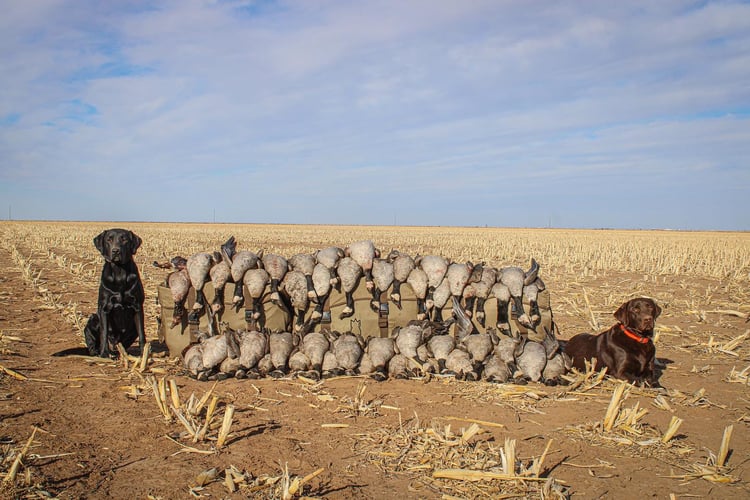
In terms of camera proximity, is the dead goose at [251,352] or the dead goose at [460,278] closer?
the dead goose at [251,352]

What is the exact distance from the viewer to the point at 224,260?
265 inches

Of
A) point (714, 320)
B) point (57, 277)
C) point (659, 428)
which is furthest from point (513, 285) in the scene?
point (57, 277)

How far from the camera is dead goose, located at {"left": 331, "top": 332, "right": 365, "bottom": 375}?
6.16 meters

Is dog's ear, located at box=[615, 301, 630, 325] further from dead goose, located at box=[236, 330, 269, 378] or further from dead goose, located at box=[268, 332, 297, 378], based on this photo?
dead goose, located at box=[236, 330, 269, 378]

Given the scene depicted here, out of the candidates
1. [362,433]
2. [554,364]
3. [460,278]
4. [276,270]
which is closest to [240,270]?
[276,270]

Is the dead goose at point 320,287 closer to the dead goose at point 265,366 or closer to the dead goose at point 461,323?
the dead goose at point 265,366

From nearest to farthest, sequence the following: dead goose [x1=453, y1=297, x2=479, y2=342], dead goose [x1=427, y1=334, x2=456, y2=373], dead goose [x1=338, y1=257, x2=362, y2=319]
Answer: dead goose [x1=427, y1=334, x2=456, y2=373]
dead goose [x1=453, y1=297, x2=479, y2=342]
dead goose [x1=338, y1=257, x2=362, y2=319]

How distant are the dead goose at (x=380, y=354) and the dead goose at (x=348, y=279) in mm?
554

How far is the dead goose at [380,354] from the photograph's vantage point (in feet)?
20.1

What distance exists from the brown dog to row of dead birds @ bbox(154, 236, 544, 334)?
36.0 inches

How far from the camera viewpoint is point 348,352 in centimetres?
618

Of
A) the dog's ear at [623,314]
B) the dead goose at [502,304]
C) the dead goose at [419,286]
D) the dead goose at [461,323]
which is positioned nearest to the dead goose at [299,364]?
the dead goose at [419,286]

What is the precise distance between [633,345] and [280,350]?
3.94m

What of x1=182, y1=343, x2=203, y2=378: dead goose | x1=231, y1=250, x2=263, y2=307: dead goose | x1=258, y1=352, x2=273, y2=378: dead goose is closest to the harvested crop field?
x1=182, y1=343, x2=203, y2=378: dead goose
